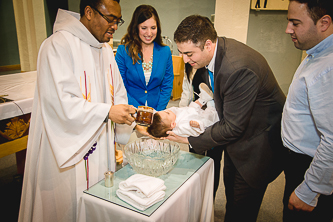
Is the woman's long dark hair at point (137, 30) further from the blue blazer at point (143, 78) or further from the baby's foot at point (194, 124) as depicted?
the baby's foot at point (194, 124)

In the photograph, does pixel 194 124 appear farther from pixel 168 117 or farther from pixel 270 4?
pixel 270 4

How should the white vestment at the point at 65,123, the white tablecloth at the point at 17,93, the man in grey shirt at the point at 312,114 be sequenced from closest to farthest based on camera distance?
1. the man in grey shirt at the point at 312,114
2. the white vestment at the point at 65,123
3. the white tablecloth at the point at 17,93

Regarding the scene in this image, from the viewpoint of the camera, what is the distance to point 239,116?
5.42 feet

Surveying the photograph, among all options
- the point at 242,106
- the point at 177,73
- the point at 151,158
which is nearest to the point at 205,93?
the point at 242,106

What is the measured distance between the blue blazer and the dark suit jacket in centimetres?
122

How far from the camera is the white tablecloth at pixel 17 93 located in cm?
241

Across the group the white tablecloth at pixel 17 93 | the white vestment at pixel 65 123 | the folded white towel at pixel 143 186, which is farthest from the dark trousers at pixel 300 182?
the white tablecloth at pixel 17 93

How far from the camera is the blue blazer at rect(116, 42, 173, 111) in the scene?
113 inches

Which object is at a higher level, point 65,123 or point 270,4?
point 270,4

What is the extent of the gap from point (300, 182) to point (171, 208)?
850 mm

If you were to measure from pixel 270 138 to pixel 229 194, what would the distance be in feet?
2.30

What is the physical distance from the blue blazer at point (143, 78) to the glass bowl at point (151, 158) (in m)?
1.08

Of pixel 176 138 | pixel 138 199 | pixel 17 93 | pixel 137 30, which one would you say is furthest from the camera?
pixel 137 30

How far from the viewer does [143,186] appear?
139 cm
